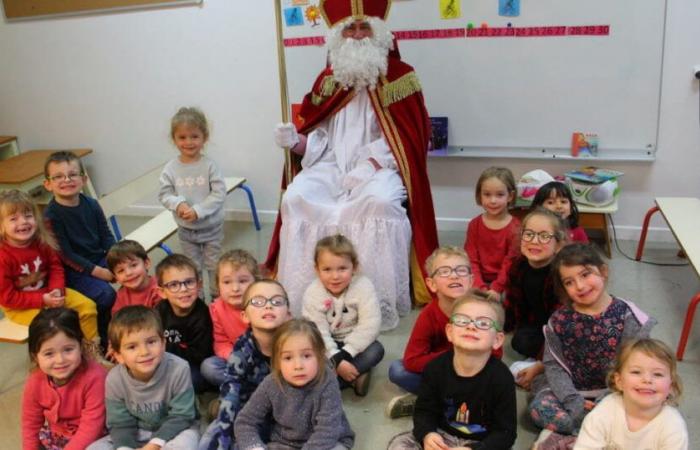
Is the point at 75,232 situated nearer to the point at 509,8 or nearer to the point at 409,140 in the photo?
the point at 409,140

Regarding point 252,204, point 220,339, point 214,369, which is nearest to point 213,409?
point 214,369

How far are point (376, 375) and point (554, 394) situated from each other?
786 millimetres

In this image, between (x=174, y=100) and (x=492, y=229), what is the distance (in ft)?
8.12

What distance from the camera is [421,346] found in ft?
7.82

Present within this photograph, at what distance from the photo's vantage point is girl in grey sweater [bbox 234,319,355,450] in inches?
76.2

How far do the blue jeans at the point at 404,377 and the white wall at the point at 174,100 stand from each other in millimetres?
1818

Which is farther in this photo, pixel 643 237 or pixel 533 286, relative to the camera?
pixel 643 237

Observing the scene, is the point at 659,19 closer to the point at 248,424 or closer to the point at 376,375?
the point at 376,375

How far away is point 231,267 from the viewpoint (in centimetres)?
249

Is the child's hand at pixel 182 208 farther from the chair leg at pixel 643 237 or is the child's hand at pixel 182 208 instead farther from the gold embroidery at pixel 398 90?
the chair leg at pixel 643 237

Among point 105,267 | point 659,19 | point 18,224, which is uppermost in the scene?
point 659,19

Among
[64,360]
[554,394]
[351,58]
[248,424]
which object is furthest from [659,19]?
[64,360]

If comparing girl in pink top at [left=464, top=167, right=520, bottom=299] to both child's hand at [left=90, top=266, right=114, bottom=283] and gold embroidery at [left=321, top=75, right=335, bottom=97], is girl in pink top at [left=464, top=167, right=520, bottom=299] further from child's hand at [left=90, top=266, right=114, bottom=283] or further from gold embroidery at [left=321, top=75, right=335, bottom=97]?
child's hand at [left=90, top=266, right=114, bottom=283]

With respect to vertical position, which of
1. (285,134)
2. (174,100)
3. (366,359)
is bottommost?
(366,359)
